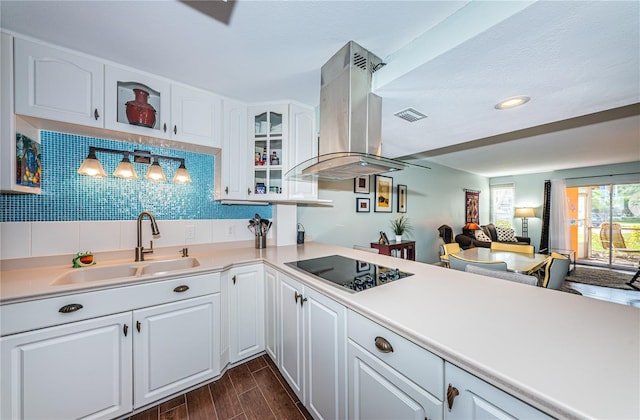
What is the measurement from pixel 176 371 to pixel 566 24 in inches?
109

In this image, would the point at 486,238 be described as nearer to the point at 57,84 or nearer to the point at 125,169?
the point at 125,169

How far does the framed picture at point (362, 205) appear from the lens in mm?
3580

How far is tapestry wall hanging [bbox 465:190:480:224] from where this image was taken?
20.3 ft

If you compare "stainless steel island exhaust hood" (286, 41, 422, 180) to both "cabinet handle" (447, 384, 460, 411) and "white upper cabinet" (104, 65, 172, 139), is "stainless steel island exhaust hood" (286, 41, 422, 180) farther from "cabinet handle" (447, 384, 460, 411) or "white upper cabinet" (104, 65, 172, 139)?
"white upper cabinet" (104, 65, 172, 139)

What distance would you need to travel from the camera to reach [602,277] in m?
4.66

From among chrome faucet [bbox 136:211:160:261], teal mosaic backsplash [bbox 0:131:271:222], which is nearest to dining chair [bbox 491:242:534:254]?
teal mosaic backsplash [bbox 0:131:271:222]

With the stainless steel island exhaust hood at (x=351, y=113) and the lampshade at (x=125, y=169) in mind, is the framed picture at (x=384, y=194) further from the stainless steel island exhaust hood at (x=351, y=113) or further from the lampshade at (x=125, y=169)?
the lampshade at (x=125, y=169)

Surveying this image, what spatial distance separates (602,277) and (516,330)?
653cm

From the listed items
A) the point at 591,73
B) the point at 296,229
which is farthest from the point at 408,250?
the point at 591,73

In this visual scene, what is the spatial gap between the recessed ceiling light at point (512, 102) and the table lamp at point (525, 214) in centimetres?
646

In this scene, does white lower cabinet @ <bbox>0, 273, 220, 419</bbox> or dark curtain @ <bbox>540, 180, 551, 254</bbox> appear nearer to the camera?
white lower cabinet @ <bbox>0, 273, 220, 419</bbox>

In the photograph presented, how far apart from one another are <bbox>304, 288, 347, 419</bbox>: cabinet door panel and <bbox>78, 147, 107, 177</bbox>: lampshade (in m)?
1.77

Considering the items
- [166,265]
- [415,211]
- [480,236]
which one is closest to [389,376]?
Result: [166,265]

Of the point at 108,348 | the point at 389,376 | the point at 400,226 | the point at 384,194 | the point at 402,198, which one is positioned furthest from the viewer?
the point at 402,198
